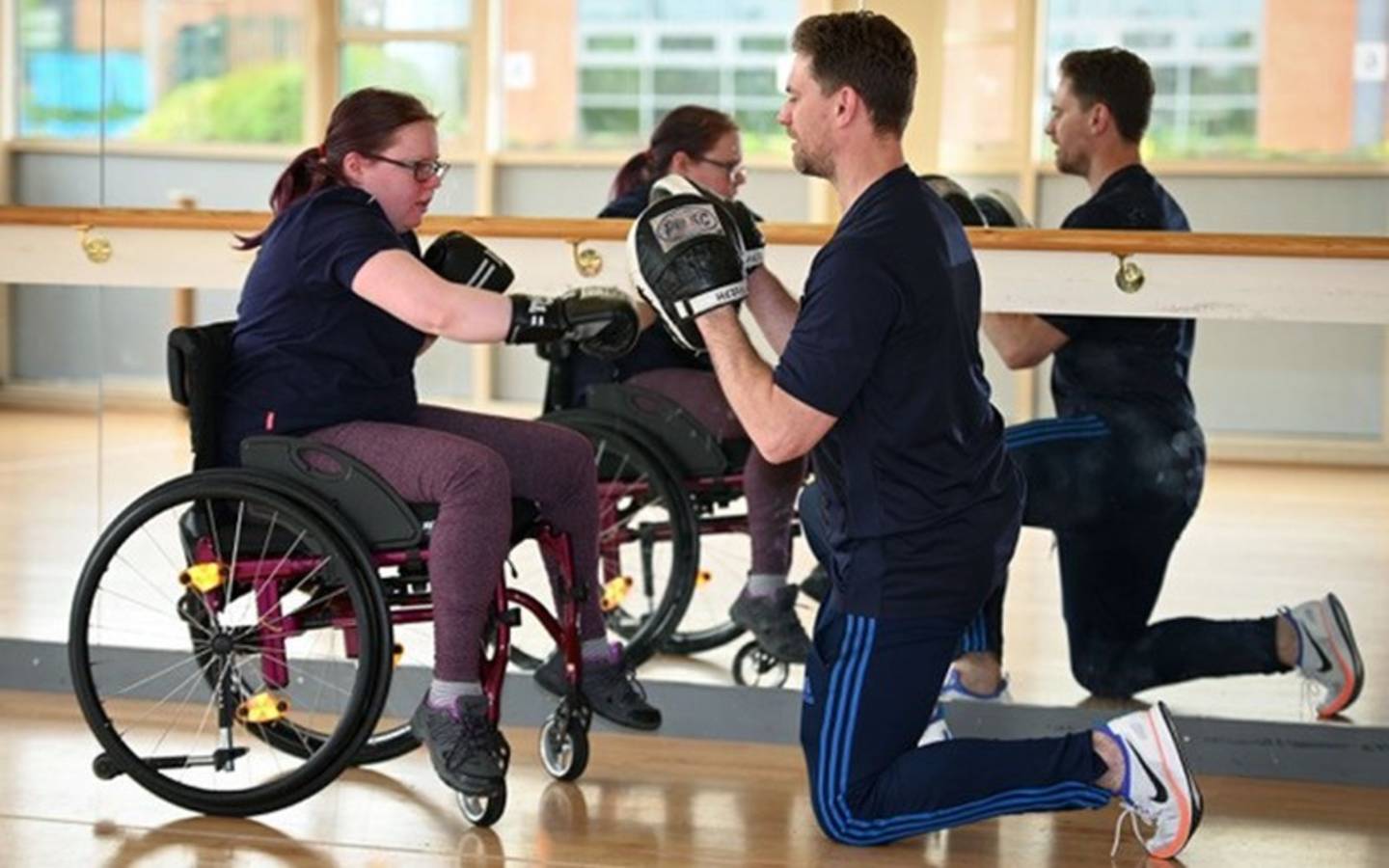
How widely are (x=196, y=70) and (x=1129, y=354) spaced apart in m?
1.76

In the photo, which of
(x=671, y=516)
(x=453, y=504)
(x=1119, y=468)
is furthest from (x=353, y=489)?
(x=1119, y=468)

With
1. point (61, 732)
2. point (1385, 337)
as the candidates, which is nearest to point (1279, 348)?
point (1385, 337)

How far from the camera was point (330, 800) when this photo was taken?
372cm

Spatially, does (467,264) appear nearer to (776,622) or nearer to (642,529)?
(642,529)

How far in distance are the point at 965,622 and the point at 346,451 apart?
91 centimetres

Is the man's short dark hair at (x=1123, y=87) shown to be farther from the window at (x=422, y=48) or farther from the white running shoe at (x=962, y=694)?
the window at (x=422, y=48)

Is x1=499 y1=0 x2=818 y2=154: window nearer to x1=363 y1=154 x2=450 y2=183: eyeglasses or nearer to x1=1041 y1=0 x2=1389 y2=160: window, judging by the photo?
x1=1041 y1=0 x2=1389 y2=160: window

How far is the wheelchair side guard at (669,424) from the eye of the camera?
434 cm

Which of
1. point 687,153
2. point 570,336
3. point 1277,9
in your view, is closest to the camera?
point 570,336

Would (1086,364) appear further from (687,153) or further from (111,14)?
(111,14)

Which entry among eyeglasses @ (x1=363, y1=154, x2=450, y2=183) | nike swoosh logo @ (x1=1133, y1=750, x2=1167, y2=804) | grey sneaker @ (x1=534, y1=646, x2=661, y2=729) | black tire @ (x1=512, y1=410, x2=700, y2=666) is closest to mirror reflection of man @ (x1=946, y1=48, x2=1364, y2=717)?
black tire @ (x1=512, y1=410, x2=700, y2=666)

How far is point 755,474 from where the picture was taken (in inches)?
173

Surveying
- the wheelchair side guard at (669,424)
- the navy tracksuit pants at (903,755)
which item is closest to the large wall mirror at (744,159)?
the wheelchair side guard at (669,424)

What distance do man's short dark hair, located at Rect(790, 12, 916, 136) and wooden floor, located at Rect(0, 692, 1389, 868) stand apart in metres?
1.03
